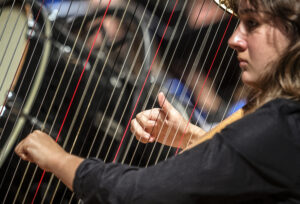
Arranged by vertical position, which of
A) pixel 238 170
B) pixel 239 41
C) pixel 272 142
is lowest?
pixel 238 170

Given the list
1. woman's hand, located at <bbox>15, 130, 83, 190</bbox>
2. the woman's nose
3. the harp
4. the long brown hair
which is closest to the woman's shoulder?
the long brown hair

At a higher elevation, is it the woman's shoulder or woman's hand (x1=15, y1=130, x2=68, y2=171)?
the woman's shoulder

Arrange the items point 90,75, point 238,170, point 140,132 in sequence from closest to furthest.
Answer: point 238,170, point 90,75, point 140,132

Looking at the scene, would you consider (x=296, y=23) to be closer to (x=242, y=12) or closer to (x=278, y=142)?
(x=242, y=12)

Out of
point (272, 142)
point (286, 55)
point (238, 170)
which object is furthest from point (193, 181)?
point (286, 55)

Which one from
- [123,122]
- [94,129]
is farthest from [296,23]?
[123,122]

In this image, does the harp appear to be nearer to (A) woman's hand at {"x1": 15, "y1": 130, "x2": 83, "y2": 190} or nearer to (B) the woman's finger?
(B) the woman's finger

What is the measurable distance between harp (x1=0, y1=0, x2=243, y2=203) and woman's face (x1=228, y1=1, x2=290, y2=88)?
60 cm

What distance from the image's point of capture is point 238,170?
3.23 feet

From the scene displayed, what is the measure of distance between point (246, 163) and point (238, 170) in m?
0.03

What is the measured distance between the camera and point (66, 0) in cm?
197

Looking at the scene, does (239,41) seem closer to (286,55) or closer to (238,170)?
(286,55)

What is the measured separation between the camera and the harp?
1.82 m

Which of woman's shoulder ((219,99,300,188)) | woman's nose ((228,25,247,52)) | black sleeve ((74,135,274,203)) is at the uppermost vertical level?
woman's nose ((228,25,247,52))
